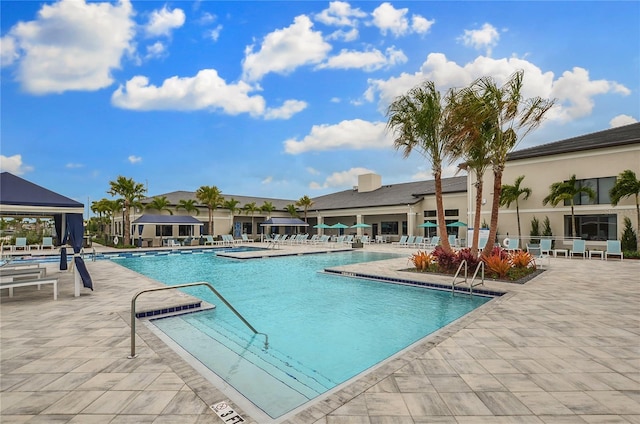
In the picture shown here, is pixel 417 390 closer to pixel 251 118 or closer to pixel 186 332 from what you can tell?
pixel 186 332

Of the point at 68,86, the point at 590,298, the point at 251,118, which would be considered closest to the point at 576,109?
the point at 590,298

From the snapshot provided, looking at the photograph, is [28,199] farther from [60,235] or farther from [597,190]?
[597,190]

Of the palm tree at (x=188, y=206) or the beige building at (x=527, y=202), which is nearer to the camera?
the beige building at (x=527, y=202)

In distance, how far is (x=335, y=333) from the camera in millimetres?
6027

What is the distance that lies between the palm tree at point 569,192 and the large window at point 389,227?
15.2 m

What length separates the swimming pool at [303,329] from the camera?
4105mm

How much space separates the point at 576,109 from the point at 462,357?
18.5 m

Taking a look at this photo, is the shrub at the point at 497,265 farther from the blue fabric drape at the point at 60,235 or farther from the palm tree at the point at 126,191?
the palm tree at the point at 126,191

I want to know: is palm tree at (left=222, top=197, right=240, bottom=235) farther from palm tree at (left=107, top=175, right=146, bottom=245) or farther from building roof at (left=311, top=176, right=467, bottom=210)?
building roof at (left=311, top=176, right=467, bottom=210)

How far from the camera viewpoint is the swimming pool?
4105 mm

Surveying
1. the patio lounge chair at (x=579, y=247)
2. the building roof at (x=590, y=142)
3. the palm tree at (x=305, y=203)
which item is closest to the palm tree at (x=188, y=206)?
the palm tree at (x=305, y=203)

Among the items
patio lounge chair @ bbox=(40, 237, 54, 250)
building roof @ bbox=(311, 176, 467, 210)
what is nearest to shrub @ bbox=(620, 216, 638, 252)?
building roof @ bbox=(311, 176, 467, 210)

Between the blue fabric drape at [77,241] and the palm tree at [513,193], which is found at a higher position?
the palm tree at [513,193]

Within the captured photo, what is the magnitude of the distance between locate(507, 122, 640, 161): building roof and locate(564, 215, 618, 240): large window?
393 cm
